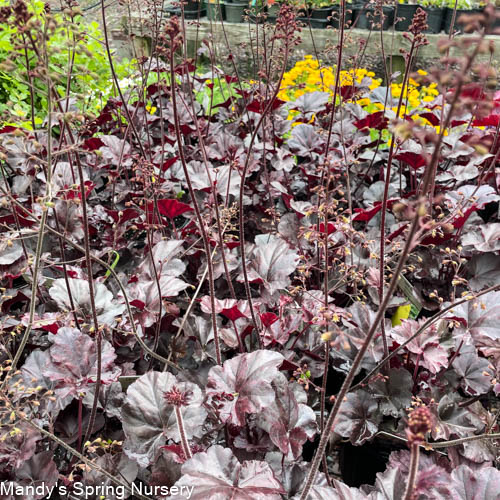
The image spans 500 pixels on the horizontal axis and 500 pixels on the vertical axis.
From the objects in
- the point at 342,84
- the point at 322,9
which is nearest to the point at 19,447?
the point at 342,84

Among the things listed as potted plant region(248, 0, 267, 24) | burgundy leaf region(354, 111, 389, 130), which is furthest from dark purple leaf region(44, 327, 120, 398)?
burgundy leaf region(354, 111, 389, 130)

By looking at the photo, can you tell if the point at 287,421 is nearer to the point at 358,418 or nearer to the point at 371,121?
the point at 358,418

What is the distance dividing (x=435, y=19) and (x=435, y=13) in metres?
0.11

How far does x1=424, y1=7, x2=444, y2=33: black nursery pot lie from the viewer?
263 inches

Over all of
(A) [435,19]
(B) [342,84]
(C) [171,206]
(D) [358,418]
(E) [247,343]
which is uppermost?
(A) [435,19]

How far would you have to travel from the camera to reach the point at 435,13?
6.72 metres

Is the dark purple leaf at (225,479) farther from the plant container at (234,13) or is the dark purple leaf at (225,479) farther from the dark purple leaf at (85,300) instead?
the plant container at (234,13)

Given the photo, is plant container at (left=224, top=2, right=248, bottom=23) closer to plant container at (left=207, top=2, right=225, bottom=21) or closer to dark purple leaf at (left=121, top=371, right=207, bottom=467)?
plant container at (left=207, top=2, right=225, bottom=21)

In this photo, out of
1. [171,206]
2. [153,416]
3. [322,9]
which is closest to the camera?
[153,416]

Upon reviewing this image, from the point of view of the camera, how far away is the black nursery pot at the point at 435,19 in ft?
21.9

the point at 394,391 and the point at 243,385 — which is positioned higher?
the point at 243,385

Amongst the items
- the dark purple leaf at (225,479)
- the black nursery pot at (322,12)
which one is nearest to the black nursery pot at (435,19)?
the black nursery pot at (322,12)

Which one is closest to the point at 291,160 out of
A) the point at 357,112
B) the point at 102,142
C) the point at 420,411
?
the point at 357,112

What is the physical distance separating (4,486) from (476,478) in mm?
1115
